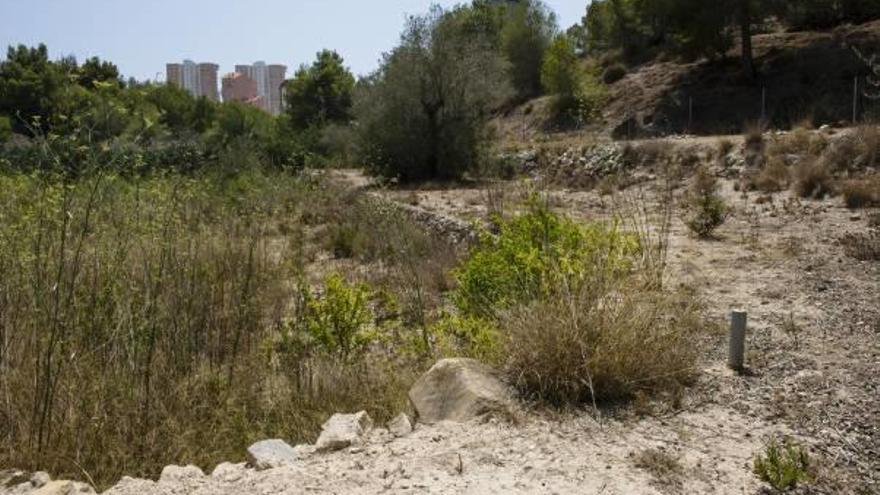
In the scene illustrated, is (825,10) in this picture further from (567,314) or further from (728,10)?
(567,314)

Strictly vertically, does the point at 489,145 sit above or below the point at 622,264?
above

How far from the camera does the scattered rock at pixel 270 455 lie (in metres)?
3.76

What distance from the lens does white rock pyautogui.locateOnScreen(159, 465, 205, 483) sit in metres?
3.67

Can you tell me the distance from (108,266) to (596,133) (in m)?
25.1

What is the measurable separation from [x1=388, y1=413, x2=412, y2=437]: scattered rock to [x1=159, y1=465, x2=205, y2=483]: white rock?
943mm

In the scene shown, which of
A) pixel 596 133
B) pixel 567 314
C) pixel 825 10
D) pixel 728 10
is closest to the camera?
pixel 567 314

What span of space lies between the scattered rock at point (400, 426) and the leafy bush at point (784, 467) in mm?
1639

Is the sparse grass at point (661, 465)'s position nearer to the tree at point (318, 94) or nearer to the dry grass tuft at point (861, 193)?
the dry grass tuft at point (861, 193)

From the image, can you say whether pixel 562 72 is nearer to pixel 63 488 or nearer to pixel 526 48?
pixel 526 48

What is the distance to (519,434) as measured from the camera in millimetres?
3865

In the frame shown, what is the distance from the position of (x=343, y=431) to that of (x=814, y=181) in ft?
36.8

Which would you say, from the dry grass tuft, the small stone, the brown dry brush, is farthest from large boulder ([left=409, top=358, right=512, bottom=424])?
the dry grass tuft

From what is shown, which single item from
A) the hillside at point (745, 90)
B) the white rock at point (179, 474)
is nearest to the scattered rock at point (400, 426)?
the white rock at point (179, 474)

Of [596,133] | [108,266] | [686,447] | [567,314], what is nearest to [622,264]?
[567,314]
